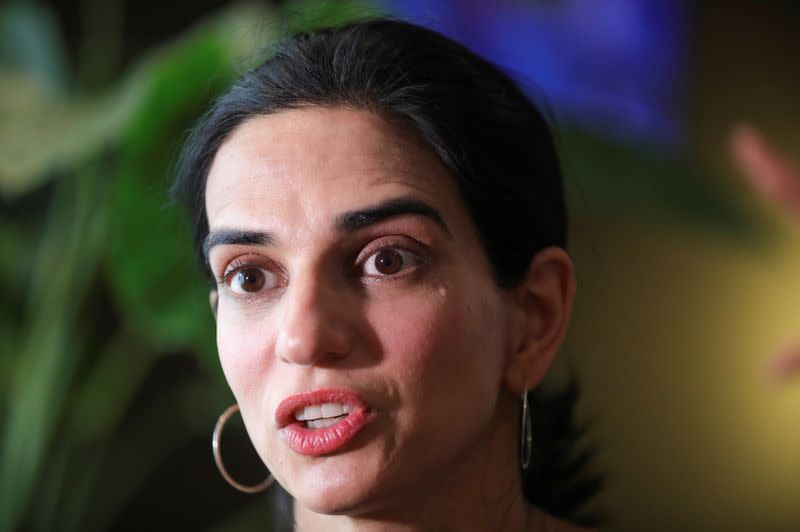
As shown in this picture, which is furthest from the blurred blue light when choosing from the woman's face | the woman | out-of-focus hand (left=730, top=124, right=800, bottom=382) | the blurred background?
the woman's face

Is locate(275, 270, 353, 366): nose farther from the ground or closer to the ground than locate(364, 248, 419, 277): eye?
closer to the ground

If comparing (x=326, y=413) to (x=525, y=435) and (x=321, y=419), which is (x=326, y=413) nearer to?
(x=321, y=419)

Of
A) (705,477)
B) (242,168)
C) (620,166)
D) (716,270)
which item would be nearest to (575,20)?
(620,166)

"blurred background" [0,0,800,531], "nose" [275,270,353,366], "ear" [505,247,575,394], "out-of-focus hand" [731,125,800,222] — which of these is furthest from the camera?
"blurred background" [0,0,800,531]

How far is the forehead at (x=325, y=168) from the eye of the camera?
0.75 m

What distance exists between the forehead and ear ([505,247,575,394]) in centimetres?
12

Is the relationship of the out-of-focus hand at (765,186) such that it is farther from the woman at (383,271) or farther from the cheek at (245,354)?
the cheek at (245,354)

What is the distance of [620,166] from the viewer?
161 centimetres

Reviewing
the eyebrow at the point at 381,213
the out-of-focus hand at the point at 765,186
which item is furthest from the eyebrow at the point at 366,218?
the out-of-focus hand at the point at 765,186

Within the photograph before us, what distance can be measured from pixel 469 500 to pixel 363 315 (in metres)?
0.21

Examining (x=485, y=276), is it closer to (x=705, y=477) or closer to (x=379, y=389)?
(x=379, y=389)

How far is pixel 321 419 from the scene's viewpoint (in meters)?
0.72

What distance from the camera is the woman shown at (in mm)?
723

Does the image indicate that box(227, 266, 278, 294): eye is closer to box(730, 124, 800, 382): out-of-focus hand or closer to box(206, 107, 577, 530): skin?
box(206, 107, 577, 530): skin
